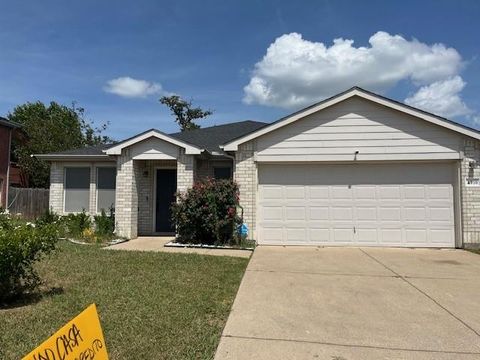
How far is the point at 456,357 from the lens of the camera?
4.22m

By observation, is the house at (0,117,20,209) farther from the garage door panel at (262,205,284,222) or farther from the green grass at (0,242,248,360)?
the green grass at (0,242,248,360)

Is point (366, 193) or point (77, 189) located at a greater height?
point (77, 189)

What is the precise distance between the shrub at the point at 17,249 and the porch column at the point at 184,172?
7223 millimetres

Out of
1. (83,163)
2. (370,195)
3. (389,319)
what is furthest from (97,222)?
(389,319)

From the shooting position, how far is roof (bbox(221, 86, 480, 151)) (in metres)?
11.7

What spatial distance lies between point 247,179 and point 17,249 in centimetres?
794

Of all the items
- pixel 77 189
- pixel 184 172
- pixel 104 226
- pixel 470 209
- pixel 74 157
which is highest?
pixel 74 157

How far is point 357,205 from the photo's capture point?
12.3 metres

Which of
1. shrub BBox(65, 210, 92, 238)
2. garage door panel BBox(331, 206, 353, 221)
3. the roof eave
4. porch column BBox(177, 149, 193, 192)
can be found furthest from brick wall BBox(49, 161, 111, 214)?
garage door panel BBox(331, 206, 353, 221)

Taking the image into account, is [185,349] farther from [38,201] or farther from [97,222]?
[38,201]

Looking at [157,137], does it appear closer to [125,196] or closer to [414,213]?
[125,196]

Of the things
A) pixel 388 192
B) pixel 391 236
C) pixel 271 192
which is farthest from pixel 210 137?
pixel 391 236

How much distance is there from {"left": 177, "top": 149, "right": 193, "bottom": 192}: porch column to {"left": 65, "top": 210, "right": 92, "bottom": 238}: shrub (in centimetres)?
334

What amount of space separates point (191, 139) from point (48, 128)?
19700mm
